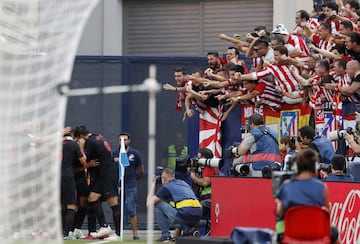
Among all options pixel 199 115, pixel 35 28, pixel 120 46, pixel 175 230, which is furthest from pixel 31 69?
pixel 120 46

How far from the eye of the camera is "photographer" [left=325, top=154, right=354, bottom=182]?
15188 mm

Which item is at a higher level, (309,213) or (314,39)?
(314,39)

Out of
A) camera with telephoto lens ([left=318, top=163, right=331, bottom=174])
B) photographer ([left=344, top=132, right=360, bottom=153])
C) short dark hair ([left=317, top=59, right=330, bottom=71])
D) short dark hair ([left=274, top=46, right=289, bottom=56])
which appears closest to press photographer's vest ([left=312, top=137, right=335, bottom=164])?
photographer ([left=344, top=132, right=360, bottom=153])

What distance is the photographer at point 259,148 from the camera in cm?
1727

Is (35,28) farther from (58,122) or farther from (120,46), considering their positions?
(120,46)

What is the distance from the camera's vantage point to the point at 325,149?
16.2 meters

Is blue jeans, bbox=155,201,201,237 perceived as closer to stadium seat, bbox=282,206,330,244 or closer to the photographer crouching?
the photographer crouching

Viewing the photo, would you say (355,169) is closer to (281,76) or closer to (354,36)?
(354,36)

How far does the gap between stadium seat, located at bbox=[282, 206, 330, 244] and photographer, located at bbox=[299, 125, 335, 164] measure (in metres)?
4.80

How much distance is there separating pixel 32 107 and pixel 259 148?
555cm

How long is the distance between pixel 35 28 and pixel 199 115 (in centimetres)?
948

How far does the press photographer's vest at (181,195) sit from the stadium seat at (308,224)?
23.6 feet

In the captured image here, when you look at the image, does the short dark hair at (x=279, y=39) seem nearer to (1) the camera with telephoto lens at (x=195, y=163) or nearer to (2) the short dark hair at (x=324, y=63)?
(2) the short dark hair at (x=324, y=63)

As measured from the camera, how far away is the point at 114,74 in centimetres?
2361
